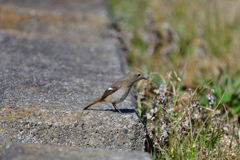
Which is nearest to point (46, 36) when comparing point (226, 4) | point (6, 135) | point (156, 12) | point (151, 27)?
point (151, 27)

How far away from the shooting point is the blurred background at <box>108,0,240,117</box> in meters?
4.26

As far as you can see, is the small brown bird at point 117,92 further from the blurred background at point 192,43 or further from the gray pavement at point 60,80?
the blurred background at point 192,43

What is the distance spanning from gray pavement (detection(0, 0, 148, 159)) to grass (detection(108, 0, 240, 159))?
283mm

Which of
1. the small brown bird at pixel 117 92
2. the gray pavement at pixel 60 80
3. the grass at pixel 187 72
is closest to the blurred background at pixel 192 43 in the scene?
the grass at pixel 187 72

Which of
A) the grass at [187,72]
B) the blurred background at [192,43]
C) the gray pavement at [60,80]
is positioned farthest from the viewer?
the blurred background at [192,43]

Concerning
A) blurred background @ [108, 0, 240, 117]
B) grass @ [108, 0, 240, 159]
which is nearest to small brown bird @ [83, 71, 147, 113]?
grass @ [108, 0, 240, 159]

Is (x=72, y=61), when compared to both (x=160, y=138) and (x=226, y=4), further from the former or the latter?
(x=226, y=4)

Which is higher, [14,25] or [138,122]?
[14,25]

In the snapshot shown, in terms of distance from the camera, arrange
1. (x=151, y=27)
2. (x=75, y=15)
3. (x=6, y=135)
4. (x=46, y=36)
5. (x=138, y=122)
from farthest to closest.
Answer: (x=75, y=15)
(x=151, y=27)
(x=46, y=36)
(x=138, y=122)
(x=6, y=135)

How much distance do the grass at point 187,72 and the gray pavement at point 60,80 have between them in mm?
283

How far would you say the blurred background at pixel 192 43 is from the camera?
14.0 feet

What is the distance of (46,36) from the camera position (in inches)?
192

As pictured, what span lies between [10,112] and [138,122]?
1.01 metres

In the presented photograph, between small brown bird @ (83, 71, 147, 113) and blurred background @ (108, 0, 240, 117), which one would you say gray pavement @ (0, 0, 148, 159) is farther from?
blurred background @ (108, 0, 240, 117)
